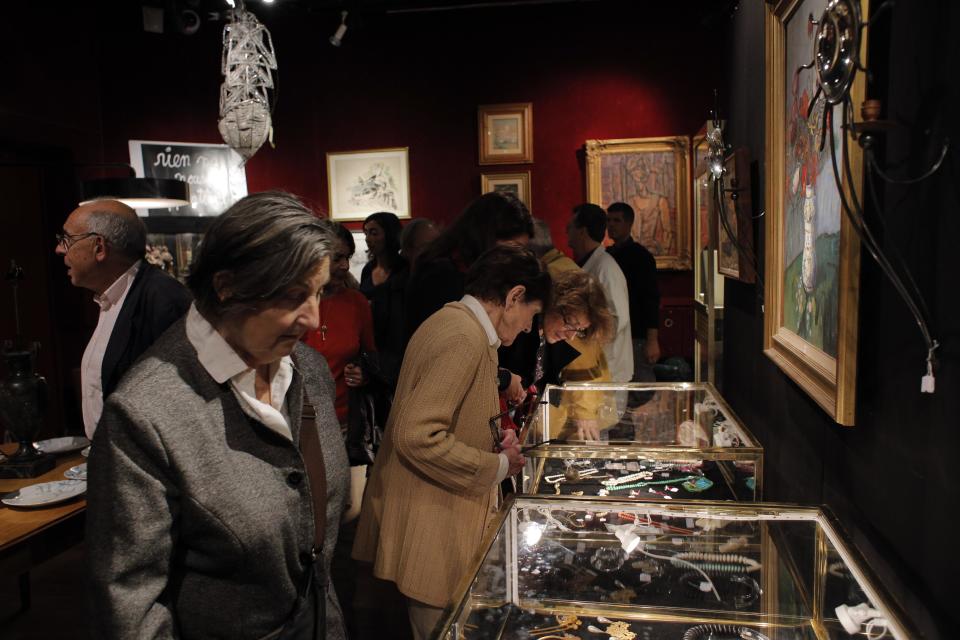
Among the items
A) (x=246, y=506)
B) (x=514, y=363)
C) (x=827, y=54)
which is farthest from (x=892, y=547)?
(x=514, y=363)

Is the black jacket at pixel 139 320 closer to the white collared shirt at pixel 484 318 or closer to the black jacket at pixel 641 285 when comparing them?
the white collared shirt at pixel 484 318

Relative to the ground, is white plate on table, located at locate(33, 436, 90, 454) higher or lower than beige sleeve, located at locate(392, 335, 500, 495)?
lower

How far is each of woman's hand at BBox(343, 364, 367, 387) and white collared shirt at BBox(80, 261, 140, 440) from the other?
105 cm

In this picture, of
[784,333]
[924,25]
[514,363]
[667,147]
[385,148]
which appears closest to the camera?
[924,25]

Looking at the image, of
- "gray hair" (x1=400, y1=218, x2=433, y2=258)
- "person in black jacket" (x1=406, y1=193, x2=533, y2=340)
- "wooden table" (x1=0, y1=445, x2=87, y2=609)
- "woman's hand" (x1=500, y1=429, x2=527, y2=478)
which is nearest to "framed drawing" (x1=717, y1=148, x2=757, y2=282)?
A: "person in black jacket" (x1=406, y1=193, x2=533, y2=340)

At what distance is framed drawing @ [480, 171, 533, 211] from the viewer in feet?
23.6

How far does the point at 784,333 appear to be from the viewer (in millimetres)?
2277

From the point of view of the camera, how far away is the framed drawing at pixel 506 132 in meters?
7.11

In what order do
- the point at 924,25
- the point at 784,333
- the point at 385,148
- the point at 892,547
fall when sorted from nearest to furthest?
the point at 924,25
the point at 892,547
the point at 784,333
the point at 385,148

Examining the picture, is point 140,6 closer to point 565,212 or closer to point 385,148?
point 385,148

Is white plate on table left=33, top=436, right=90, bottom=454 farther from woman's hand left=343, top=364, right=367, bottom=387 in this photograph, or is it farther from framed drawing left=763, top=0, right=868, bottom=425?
framed drawing left=763, top=0, right=868, bottom=425

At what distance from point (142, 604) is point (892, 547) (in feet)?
4.45

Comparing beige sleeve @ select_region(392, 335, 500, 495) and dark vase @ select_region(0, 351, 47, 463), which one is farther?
dark vase @ select_region(0, 351, 47, 463)

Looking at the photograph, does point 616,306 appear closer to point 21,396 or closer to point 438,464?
point 438,464
